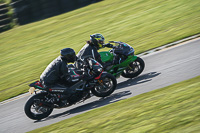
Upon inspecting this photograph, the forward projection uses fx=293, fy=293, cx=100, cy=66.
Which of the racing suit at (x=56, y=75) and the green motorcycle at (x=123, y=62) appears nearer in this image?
the racing suit at (x=56, y=75)

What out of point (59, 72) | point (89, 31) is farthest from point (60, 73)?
point (89, 31)

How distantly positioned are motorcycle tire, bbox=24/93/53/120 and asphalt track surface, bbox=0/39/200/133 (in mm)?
142

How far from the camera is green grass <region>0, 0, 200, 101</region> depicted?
13.1m

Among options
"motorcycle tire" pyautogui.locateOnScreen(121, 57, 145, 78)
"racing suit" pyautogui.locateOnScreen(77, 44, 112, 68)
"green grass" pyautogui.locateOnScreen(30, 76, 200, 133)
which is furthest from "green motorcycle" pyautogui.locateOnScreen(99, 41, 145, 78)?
"green grass" pyautogui.locateOnScreen(30, 76, 200, 133)

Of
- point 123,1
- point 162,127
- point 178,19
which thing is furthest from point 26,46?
point 162,127

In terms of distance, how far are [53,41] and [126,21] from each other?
4531 millimetres

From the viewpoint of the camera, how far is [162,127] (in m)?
5.41

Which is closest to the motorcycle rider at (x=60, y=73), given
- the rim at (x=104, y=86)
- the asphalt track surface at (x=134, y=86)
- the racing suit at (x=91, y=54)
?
the asphalt track surface at (x=134, y=86)

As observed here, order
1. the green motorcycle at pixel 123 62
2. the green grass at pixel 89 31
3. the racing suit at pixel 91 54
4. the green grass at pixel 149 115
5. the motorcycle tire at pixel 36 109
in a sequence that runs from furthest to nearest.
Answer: the green grass at pixel 89 31 → the green motorcycle at pixel 123 62 → the racing suit at pixel 91 54 → the motorcycle tire at pixel 36 109 → the green grass at pixel 149 115

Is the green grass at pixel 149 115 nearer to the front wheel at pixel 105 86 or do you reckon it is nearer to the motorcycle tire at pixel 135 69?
the front wheel at pixel 105 86

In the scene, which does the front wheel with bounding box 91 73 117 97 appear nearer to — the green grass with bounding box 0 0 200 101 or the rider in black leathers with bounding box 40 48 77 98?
the rider in black leathers with bounding box 40 48 77 98

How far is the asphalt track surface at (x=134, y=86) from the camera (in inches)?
312

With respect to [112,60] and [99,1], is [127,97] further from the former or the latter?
[99,1]

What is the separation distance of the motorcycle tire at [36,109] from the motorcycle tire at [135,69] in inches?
108
